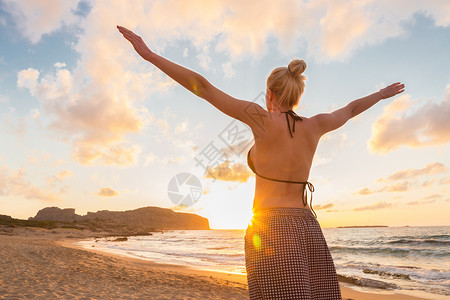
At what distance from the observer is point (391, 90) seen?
2.63 m

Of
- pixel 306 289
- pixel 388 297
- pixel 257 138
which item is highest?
pixel 257 138

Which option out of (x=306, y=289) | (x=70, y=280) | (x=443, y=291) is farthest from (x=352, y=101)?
(x=443, y=291)

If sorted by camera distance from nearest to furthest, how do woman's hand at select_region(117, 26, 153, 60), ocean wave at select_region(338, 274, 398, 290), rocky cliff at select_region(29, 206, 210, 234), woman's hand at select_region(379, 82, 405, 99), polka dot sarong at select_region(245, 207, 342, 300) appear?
polka dot sarong at select_region(245, 207, 342, 300) < woman's hand at select_region(117, 26, 153, 60) < woman's hand at select_region(379, 82, 405, 99) < ocean wave at select_region(338, 274, 398, 290) < rocky cliff at select_region(29, 206, 210, 234)

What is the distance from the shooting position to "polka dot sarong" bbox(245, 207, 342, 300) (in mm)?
1524

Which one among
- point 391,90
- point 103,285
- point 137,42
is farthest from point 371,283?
point 137,42

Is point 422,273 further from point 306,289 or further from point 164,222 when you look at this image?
point 164,222

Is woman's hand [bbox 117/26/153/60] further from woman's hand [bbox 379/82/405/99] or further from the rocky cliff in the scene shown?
the rocky cliff

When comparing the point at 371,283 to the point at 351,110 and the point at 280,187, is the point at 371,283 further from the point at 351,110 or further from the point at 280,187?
the point at 280,187

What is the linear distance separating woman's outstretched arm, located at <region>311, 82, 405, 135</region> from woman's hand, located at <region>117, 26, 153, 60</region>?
1.03 m

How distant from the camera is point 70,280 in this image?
8.80 meters

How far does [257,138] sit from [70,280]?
919cm

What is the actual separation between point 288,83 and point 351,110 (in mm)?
744

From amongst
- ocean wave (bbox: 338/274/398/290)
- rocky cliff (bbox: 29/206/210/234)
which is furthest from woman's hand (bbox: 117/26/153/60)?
rocky cliff (bbox: 29/206/210/234)

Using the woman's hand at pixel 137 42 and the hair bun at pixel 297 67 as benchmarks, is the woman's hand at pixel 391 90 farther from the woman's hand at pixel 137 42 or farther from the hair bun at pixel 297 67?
the woman's hand at pixel 137 42
